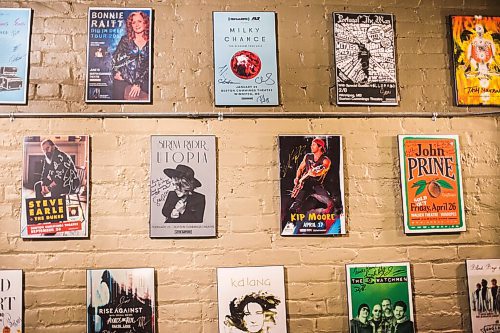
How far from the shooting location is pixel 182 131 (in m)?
2.34

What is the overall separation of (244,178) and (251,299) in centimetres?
57

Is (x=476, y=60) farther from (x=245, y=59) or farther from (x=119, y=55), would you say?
(x=119, y=55)

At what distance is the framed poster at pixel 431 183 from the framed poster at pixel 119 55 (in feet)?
4.36

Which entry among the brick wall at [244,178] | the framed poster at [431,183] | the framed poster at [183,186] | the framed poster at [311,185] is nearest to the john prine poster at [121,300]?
the brick wall at [244,178]

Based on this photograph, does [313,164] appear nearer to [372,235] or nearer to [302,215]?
[302,215]

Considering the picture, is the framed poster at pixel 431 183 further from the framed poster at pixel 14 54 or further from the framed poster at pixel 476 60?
the framed poster at pixel 14 54

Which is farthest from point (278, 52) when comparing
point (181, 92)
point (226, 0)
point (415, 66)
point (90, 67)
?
point (90, 67)

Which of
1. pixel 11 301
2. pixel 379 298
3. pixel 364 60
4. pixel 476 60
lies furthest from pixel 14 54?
pixel 476 60

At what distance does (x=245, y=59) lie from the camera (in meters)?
2.39

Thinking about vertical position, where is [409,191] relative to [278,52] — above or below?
below

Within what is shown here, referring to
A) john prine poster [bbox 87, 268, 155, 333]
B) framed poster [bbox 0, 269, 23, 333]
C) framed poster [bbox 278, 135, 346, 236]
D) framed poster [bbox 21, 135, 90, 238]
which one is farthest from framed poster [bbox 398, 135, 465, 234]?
framed poster [bbox 0, 269, 23, 333]

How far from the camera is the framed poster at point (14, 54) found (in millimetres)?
2295

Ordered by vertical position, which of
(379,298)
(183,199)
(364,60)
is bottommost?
(379,298)

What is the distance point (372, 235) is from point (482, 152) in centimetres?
73
